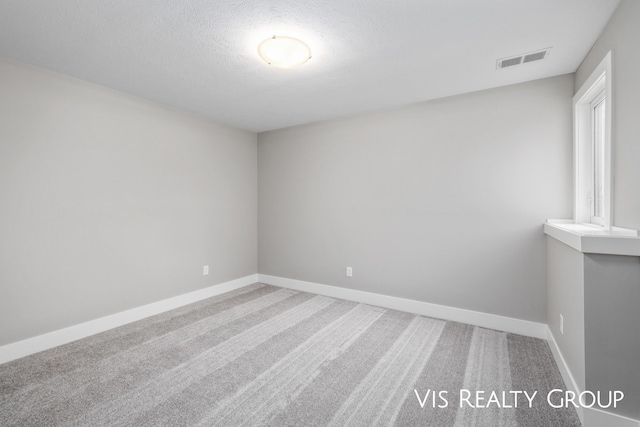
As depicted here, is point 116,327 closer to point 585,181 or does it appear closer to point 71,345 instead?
point 71,345

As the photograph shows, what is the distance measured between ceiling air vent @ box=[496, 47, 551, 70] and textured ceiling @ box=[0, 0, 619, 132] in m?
0.06

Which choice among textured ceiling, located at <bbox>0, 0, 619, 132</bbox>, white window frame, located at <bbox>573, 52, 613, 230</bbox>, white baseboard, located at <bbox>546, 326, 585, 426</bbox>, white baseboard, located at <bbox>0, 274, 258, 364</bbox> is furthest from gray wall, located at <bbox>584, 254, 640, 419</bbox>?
white baseboard, located at <bbox>0, 274, 258, 364</bbox>

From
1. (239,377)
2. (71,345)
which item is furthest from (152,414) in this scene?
(71,345)

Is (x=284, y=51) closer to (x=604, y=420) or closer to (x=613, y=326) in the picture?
(x=613, y=326)

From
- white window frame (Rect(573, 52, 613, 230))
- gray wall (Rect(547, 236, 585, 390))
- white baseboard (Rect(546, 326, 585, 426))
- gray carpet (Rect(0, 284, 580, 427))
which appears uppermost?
white window frame (Rect(573, 52, 613, 230))

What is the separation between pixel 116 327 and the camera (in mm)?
3055

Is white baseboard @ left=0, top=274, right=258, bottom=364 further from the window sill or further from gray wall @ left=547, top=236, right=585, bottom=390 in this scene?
the window sill

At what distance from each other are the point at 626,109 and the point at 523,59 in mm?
948

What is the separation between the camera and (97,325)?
2928mm

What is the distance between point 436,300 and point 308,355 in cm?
170

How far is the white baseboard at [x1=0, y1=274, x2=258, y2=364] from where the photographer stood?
244 centimetres

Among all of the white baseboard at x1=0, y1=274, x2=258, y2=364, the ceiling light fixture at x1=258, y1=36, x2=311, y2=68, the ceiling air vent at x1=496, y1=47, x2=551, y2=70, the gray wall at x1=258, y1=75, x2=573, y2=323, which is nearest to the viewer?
the ceiling light fixture at x1=258, y1=36, x2=311, y2=68

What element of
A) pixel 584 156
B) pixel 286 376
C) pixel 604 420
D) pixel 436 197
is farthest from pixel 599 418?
pixel 436 197

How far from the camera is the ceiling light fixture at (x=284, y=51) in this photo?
2080 millimetres
